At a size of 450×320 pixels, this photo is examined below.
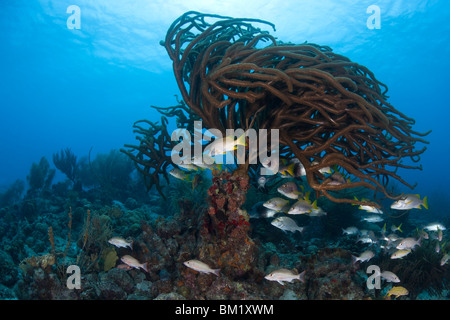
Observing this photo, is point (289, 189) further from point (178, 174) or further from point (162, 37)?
point (162, 37)

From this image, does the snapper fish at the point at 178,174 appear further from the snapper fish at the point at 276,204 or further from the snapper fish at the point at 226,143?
the snapper fish at the point at 226,143

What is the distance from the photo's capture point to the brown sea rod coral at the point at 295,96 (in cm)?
352

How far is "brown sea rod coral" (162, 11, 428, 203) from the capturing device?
3.52 m

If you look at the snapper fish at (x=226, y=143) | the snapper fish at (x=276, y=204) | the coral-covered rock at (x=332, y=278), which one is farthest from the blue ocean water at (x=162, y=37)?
the snapper fish at (x=226, y=143)

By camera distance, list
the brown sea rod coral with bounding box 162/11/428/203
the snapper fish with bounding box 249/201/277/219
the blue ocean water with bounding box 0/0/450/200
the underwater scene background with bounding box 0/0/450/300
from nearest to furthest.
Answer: the brown sea rod coral with bounding box 162/11/428/203 → the underwater scene background with bounding box 0/0/450/300 → the snapper fish with bounding box 249/201/277/219 → the blue ocean water with bounding box 0/0/450/200

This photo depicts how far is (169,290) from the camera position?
14.0 ft

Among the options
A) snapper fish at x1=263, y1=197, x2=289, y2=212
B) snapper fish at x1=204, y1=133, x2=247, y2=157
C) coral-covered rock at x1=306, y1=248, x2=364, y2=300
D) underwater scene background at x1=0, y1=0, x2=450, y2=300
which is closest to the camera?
snapper fish at x1=204, y1=133, x2=247, y2=157

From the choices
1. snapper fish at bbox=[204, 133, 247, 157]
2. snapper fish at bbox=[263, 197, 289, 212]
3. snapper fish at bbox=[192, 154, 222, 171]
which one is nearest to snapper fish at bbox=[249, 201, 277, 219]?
snapper fish at bbox=[263, 197, 289, 212]

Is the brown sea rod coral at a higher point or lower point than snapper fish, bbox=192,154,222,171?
higher

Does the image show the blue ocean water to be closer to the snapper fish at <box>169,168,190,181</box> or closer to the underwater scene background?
the underwater scene background

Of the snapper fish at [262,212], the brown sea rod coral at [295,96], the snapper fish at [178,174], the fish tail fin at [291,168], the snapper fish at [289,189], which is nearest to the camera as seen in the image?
the brown sea rod coral at [295,96]

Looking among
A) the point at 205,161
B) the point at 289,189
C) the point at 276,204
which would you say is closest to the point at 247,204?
the point at 276,204
